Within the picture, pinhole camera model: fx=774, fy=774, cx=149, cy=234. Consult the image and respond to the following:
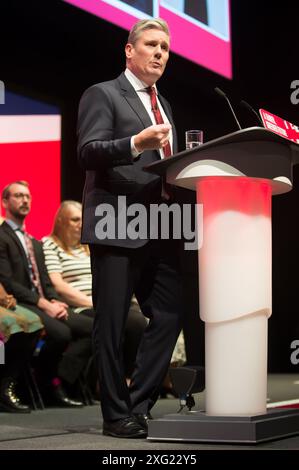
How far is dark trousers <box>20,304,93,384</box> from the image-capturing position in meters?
3.99

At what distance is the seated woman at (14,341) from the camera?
3.65 meters

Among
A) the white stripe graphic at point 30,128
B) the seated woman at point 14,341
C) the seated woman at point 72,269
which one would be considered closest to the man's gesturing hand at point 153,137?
the seated woman at point 14,341

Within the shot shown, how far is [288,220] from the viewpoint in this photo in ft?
23.5

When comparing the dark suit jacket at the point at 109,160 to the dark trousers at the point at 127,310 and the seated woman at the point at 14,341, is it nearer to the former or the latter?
the dark trousers at the point at 127,310

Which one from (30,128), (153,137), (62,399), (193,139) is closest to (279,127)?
(193,139)

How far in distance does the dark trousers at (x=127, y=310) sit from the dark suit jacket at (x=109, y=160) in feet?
0.26

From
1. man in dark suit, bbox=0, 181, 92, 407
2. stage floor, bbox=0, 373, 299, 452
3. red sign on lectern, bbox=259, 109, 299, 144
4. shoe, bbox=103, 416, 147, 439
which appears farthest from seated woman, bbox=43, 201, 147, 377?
red sign on lectern, bbox=259, 109, 299, 144

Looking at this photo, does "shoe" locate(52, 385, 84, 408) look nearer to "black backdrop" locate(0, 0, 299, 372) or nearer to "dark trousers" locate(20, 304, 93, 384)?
"dark trousers" locate(20, 304, 93, 384)

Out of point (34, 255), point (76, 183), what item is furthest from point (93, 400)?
point (76, 183)

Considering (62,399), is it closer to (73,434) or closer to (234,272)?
(73,434)
